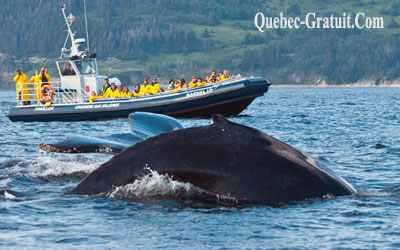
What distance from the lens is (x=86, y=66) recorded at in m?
34.9

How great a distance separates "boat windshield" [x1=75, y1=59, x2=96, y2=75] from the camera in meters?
34.7

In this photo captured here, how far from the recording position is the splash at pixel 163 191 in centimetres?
730

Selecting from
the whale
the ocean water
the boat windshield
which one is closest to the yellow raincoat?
the boat windshield

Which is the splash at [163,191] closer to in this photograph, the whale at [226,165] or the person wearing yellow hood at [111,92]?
the whale at [226,165]

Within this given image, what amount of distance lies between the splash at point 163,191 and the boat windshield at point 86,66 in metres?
27.4

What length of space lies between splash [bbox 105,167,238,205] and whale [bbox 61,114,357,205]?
0.07 metres

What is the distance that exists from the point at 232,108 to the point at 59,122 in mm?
8507

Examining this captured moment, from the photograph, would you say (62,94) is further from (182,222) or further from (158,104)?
(182,222)

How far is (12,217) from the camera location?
809 cm

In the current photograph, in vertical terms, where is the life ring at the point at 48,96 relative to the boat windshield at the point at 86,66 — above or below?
below

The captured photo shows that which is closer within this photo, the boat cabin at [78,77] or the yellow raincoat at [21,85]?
the yellow raincoat at [21,85]

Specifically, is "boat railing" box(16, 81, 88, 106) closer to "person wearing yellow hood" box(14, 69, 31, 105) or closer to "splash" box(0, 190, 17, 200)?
"person wearing yellow hood" box(14, 69, 31, 105)

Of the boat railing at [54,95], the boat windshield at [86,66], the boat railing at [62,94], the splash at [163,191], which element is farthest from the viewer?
the boat windshield at [86,66]

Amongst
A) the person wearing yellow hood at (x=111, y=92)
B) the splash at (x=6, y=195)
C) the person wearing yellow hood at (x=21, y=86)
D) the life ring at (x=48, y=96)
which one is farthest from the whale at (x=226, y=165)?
the person wearing yellow hood at (x=21, y=86)
